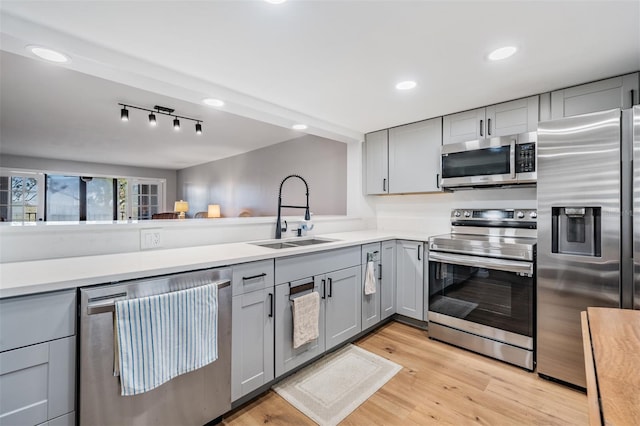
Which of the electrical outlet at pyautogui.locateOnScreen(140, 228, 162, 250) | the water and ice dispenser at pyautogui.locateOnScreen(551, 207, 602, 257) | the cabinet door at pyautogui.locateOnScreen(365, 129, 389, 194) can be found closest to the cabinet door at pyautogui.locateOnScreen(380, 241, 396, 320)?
the cabinet door at pyautogui.locateOnScreen(365, 129, 389, 194)

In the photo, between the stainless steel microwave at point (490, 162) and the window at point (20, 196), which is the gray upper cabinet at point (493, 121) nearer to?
the stainless steel microwave at point (490, 162)

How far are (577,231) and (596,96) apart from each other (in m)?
1.05

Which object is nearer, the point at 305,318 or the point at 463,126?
the point at 305,318

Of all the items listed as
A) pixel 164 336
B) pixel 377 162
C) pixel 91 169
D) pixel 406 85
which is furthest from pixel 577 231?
pixel 91 169

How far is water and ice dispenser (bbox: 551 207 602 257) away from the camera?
1856 millimetres

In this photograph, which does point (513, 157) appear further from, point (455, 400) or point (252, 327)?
point (252, 327)

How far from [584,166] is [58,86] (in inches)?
170

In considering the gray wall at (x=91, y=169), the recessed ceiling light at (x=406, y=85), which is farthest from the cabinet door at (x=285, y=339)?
the gray wall at (x=91, y=169)

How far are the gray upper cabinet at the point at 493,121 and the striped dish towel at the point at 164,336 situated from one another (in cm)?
257

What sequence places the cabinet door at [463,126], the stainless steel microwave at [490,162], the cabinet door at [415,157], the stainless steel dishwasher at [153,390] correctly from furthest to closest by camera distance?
the cabinet door at [415,157] < the cabinet door at [463,126] < the stainless steel microwave at [490,162] < the stainless steel dishwasher at [153,390]

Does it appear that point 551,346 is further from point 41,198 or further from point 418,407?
point 41,198

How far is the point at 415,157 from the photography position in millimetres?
3150

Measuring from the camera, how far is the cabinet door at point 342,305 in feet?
7.48

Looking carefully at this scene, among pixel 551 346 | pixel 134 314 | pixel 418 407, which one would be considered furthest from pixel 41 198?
pixel 551 346
